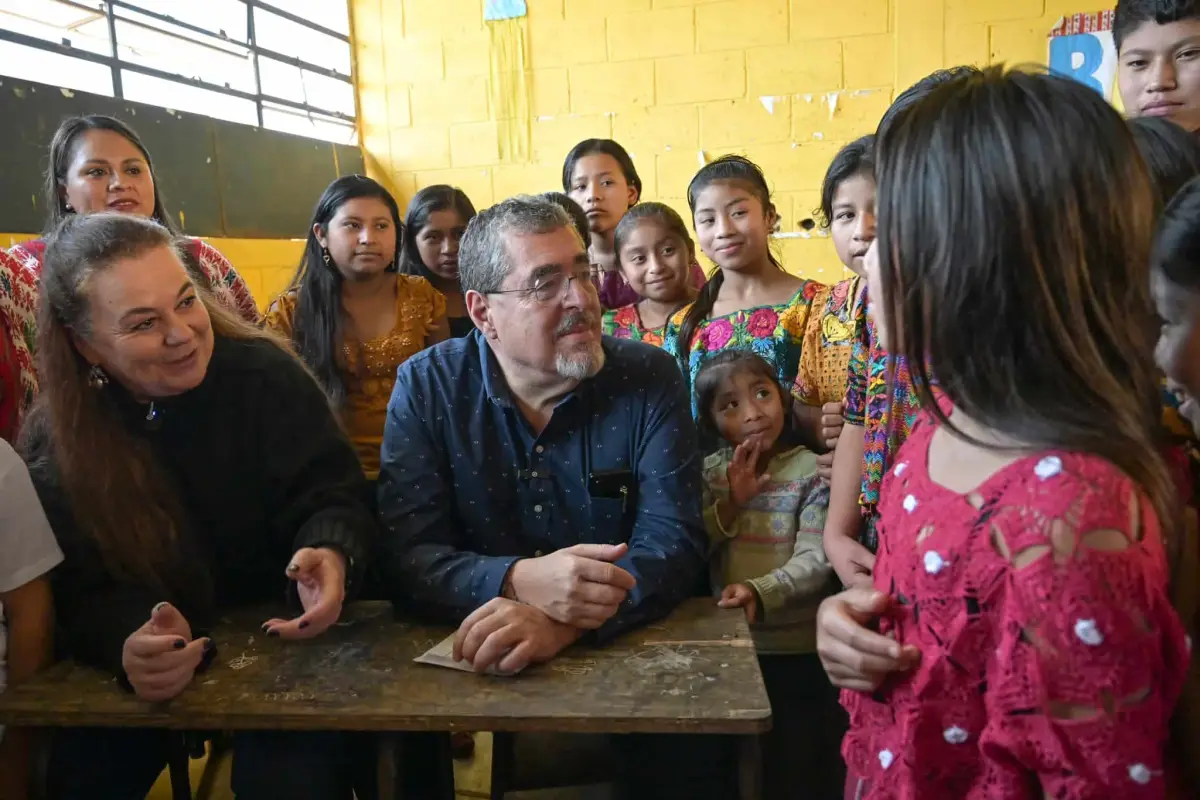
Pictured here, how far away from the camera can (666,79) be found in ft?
15.1

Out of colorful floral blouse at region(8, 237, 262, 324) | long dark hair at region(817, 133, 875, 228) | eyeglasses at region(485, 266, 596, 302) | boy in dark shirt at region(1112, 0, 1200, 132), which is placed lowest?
eyeglasses at region(485, 266, 596, 302)

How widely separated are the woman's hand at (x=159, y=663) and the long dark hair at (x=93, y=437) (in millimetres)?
245

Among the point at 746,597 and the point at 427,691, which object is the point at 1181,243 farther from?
the point at 427,691

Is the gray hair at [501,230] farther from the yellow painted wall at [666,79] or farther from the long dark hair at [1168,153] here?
the yellow painted wall at [666,79]

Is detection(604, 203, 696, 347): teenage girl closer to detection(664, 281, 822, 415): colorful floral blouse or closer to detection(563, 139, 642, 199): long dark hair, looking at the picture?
detection(664, 281, 822, 415): colorful floral blouse

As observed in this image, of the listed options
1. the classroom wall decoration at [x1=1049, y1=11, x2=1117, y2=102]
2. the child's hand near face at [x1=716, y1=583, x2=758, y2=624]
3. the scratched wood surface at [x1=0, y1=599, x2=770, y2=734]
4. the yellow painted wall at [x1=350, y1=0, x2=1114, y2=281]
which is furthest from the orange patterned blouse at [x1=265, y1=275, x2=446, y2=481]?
the classroom wall decoration at [x1=1049, y1=11, x2=1117, y2=102]

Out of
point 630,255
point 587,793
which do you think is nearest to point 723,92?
point 630,255

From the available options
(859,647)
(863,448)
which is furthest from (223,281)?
(859,647)

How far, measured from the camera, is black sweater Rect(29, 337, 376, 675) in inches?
59.4

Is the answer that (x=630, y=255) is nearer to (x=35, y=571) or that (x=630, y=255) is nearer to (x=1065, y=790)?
(x=35, y=571)

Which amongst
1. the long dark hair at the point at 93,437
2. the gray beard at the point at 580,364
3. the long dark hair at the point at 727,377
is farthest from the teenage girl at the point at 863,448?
the long dark hair at the point at 93,437

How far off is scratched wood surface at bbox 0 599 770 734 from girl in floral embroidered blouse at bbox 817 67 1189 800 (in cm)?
35

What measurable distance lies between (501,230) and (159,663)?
40.6 inches

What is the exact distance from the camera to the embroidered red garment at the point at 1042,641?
665mm
